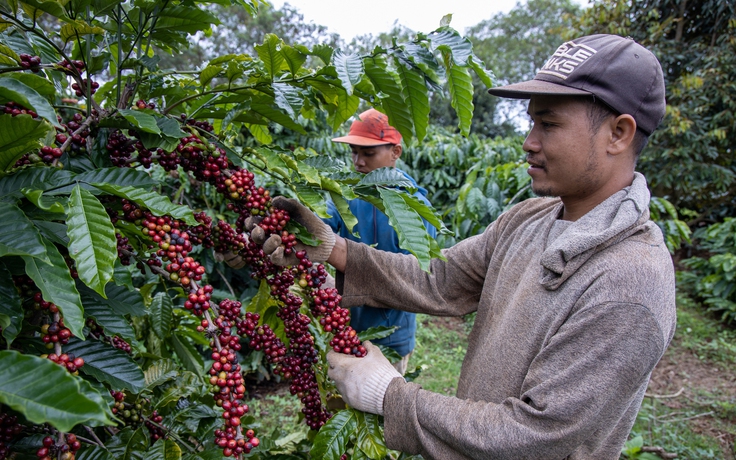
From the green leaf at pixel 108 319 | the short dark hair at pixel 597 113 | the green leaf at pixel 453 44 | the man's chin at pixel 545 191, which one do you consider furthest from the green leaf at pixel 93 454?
the short dark hair at pixel 597 113

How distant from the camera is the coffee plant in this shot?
77 cm

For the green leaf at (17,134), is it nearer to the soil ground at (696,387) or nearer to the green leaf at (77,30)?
the green leaf at (77,30)

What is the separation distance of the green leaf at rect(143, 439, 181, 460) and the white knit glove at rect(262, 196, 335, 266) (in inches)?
18.1

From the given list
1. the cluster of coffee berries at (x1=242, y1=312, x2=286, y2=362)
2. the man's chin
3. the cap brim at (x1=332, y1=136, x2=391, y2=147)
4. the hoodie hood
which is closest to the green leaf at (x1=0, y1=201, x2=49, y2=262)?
the cluster of coffee berries at (x1=242, y1=312, x2=286, y2=362)

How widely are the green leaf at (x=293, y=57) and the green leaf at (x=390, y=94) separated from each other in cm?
14

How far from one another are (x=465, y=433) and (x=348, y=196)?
605 millimetres

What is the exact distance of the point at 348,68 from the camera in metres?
0.96

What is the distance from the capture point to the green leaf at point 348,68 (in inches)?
36.2

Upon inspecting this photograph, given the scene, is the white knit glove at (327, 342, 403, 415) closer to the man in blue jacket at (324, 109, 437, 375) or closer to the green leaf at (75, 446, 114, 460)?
the green leaf at (75, 446, 114, 460)

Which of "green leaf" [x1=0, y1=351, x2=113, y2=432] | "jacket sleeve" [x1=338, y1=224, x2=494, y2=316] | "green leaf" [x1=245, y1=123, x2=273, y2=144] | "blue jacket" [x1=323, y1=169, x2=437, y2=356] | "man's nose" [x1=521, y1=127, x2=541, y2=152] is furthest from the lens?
"blue jacket" [x1=323, y1=169, x2=437, y2=356]

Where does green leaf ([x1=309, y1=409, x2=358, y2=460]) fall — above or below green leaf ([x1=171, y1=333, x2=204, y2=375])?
above

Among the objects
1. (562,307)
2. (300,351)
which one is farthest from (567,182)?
(300,351)

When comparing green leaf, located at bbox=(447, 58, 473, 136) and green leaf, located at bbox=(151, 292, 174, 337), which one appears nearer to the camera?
green leaf, located at bbox=(447, 58, 473, 136)

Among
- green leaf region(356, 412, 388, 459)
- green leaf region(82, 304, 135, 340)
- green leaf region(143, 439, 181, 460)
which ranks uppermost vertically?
green leaf region(82, 304, 135, 340)
